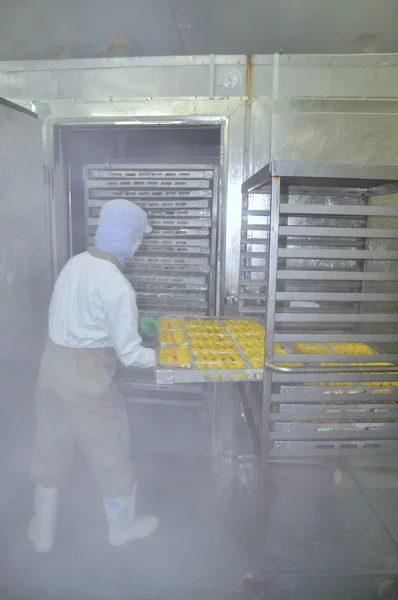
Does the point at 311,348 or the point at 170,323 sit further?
the point at 170,323

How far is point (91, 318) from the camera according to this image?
2271 mm

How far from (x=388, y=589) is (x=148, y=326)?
1980 mm

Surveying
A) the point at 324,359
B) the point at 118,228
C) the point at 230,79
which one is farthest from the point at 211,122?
the point at 324,359

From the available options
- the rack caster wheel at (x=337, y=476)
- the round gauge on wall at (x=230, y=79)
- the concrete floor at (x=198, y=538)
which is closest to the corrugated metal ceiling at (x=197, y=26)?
the round gauge on wall at (x=230, y=79)

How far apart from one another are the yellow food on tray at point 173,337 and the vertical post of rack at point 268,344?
646 millimetres

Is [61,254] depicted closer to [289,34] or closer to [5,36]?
[5,36]

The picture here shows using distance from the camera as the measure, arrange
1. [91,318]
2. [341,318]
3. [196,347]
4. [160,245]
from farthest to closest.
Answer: [160,245], [196,347], [91,318], [341,318]

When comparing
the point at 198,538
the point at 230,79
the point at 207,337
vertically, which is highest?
the point at 230,79

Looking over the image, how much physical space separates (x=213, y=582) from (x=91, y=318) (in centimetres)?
151

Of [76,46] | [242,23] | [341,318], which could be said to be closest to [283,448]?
[341,318]

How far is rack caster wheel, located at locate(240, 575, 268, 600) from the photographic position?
221 centimetres

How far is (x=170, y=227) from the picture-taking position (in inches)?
138

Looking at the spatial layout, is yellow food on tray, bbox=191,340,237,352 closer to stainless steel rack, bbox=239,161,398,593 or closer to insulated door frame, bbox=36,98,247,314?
stainless steel rack, bbox=239,161,398,593

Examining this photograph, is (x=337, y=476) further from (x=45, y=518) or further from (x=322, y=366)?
(x=45, y=518)
